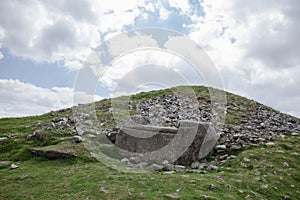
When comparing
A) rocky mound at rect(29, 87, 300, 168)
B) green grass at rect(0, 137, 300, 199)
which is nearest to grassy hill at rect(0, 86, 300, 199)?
green grass at rect(0, 137, 300, 199)

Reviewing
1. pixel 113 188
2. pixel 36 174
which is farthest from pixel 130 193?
pixel 36 174

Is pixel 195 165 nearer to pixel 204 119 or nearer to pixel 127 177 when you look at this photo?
pixel 127 177

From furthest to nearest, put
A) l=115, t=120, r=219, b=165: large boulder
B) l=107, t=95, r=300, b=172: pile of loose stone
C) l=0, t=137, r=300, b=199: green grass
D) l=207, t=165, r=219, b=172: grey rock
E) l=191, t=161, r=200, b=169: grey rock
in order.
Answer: l=107, t=95, r=300, b=172: pile of loose stone
l=115, t=120, r=219, b=165: large boulder
l=191, t=161, r=200, b=169: grey rock
l=207, t=165, r=219, b=172: grey rock
l=0, t=137, r=300, b=199: green grass

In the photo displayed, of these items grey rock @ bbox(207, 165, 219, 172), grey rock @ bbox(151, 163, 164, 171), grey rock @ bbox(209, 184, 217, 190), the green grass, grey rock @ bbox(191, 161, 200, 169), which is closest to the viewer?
the green grass

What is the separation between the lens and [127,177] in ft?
30.9

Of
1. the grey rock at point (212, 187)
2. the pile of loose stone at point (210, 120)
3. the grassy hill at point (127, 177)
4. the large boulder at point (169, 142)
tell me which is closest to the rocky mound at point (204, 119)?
the pile of loose stone at point (210, 120)

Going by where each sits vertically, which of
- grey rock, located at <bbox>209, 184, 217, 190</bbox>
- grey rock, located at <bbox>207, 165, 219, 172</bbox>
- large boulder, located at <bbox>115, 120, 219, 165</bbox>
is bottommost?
grey rock, located at <bbox>209, 184, 217, 190</bbox>

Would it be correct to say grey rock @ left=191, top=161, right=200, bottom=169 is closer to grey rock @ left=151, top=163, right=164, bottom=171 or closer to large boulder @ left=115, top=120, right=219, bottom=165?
large boulder @ left=115, top=120, right=219, bottom=165

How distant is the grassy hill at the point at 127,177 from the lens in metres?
8.29

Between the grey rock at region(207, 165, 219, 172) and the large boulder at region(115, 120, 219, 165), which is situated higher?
the large boulder at region(115, 120, 219, 165)

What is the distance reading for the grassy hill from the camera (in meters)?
8.29

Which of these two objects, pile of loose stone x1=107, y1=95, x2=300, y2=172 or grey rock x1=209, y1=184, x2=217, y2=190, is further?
pile of loose stone x1=107, y1=95, x2=300, y2=172

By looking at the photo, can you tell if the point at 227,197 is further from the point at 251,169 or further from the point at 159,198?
the point at 251,169

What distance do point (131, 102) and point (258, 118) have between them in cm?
1190
